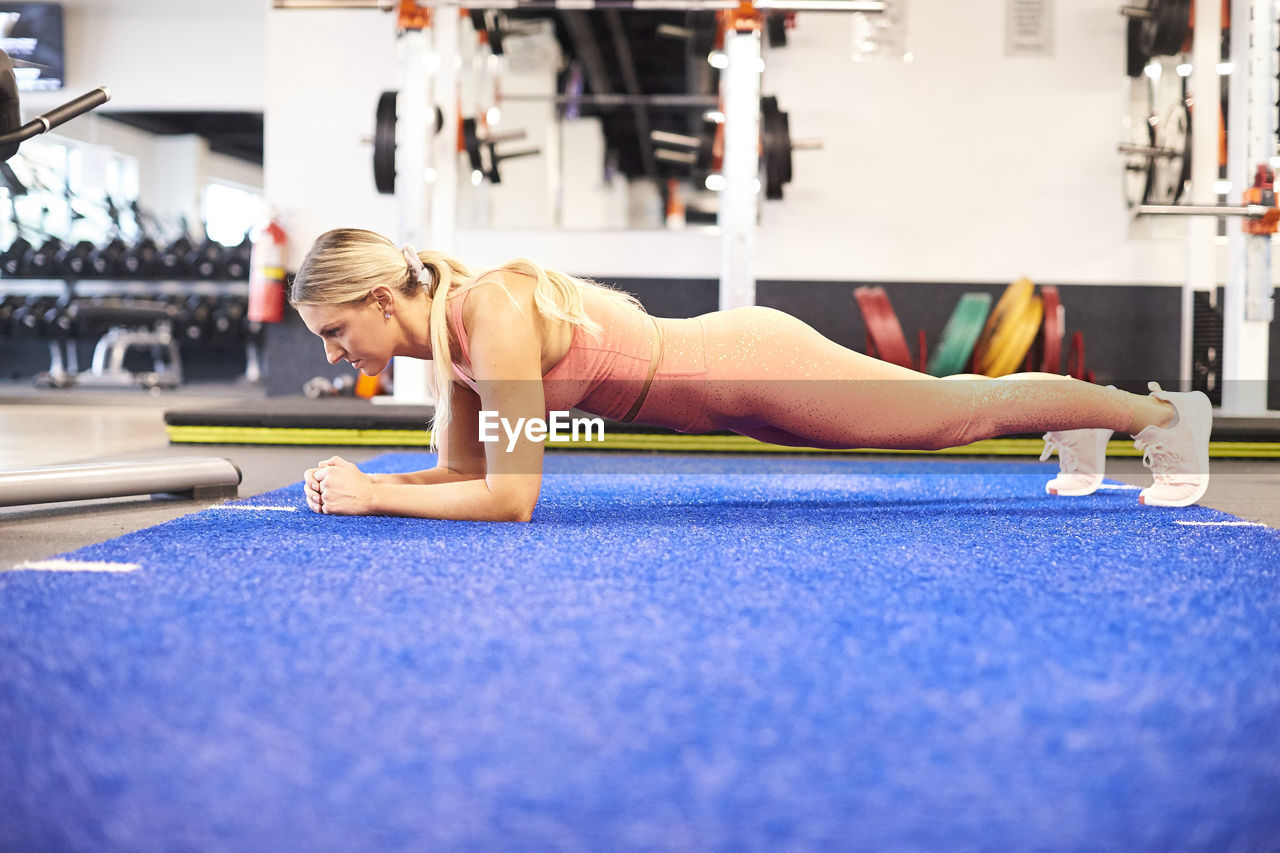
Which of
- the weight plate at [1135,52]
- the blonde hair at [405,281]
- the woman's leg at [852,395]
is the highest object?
the weight plate at [1135,52]

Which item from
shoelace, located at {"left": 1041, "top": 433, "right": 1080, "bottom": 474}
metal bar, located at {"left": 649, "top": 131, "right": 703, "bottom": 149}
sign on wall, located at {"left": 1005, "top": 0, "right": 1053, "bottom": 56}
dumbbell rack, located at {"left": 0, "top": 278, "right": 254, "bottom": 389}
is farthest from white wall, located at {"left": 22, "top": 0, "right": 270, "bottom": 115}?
shoelace, located at {"left": 1041, "top": 433, "right": 1080, "bottom": 474}

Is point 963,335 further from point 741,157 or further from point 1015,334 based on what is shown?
point 741,157

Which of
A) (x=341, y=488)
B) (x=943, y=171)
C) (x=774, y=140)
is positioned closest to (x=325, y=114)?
(x=774, y=140)

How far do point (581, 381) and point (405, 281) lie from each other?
365 millimetres

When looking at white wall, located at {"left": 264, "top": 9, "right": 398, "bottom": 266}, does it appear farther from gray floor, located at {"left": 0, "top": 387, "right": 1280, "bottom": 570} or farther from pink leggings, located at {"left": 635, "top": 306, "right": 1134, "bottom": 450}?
pink leggings, located at {"left": 635, "top": 306, "right": 1134, "bottom": 450}

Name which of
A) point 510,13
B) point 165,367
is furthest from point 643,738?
point 165,367

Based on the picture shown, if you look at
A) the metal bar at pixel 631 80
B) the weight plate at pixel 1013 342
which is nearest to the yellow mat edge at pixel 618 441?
the weight plate at pixel 1013 342

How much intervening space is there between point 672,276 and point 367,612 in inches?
156

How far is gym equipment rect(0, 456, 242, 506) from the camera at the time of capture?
1.86 meters

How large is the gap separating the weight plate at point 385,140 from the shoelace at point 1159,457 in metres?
3.42

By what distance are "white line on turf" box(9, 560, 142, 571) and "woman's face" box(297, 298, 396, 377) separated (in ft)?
1.54

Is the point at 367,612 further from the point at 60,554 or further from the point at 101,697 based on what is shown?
the point at 60,554

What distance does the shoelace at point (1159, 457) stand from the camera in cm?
208

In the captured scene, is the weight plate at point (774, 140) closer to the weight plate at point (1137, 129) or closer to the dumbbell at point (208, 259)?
the weight plate at point (1137, 129)
